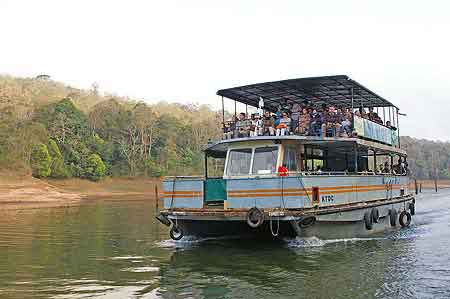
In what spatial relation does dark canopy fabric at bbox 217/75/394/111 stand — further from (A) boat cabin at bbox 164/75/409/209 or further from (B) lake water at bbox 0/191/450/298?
(B) lake water at bbox 0/191/450/298

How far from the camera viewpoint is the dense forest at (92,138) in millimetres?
59812

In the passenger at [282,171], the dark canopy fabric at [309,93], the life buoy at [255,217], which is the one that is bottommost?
the life buoy at [255,217]

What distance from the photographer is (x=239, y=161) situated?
16391 mm

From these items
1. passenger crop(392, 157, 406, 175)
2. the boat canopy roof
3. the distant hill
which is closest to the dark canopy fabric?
the boat canopy roof

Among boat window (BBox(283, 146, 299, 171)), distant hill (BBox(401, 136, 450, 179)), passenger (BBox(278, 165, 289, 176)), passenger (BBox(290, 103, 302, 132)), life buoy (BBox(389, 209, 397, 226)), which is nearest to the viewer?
passenger (BBox(278, 165, 289, 176))

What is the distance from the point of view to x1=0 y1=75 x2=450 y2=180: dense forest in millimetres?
59812

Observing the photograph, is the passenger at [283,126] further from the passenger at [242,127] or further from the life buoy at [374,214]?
the life buoy at [374,214]

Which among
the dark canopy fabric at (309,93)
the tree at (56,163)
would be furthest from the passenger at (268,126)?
the tree at (56,163)

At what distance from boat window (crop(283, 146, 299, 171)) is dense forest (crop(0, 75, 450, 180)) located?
47.6 meters

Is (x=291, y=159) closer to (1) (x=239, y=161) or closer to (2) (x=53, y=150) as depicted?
(1) (x=239, y=161)

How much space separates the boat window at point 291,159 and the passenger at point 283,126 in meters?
0.51

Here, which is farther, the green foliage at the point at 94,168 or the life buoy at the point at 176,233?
the green foliage at the point at 94,168

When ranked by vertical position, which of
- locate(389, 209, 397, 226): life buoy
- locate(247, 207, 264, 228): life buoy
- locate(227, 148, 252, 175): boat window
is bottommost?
locate(389, 209, 397, 226): life buoy

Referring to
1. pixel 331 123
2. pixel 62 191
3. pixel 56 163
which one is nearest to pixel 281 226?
pixel 331 123
